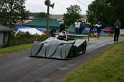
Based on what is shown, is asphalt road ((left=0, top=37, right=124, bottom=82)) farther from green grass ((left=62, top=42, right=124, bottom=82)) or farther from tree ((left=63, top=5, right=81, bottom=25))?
tree ((left=63, top=5, right=81, bottom=25))

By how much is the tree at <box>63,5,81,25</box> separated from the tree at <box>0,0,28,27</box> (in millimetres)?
16402

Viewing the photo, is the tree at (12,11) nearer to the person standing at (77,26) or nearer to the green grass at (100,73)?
the person standing at (77,26)

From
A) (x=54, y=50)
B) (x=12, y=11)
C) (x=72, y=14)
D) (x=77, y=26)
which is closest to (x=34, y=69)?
(x=54, y=50)

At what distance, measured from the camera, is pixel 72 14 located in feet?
356

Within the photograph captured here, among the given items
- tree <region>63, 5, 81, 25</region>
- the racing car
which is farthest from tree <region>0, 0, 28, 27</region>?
the racing car

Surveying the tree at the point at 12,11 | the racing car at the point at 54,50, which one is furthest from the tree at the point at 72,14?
the racing car at the point at 54,50

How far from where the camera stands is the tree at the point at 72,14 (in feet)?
347

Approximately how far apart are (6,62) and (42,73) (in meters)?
2.60

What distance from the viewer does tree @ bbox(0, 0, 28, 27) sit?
95.1 m

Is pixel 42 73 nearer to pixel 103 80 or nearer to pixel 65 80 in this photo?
pixel 65 80

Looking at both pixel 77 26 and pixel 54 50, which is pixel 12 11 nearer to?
pixel 77 26

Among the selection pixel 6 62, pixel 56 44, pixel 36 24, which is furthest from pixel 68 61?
pixel 36 24

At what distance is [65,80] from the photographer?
8.93 m

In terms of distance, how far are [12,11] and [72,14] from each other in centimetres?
2256
